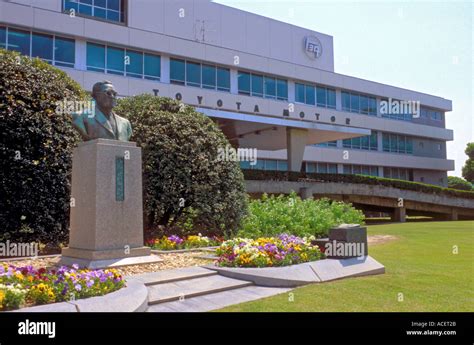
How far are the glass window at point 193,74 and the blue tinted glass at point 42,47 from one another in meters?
9.56

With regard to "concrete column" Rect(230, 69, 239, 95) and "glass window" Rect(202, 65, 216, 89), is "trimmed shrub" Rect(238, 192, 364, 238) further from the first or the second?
"concrete column" Rect(230, 69, 239, 95)

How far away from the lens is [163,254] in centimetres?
1054

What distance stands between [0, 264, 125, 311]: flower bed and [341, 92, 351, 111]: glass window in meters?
40.5

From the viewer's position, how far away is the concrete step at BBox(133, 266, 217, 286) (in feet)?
24.2

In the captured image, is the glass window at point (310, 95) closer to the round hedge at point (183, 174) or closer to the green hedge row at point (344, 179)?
the green hedge row at point (344, 179)

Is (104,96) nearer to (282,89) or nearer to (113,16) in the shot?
(113,16)

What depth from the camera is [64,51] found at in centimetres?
2720

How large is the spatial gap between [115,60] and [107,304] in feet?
84.5

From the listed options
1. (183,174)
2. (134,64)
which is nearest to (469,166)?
(134,64)

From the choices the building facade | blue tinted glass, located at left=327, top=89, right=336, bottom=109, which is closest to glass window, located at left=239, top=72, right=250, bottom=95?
the building facade

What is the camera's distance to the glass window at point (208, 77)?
3375cm
